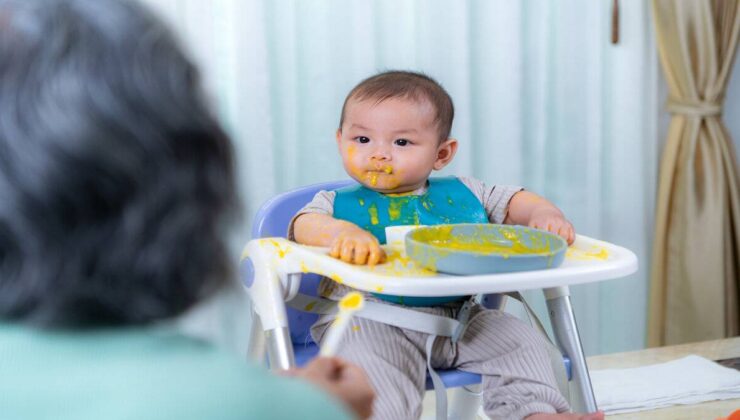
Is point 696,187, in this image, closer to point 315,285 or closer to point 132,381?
point 315,285

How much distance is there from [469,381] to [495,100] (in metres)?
1.05

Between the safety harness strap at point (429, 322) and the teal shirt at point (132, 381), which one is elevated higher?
the teal shirt at point (132, 381)

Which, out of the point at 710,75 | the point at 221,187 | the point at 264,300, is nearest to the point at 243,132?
the point at 264,300

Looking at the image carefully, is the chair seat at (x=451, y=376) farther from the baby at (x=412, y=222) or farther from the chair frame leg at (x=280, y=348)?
the chair frame leg at (x=280, y=348)

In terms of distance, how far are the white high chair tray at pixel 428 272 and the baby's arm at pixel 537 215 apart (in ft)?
0.18

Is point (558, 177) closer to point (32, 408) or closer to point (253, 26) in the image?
point (253, 26)

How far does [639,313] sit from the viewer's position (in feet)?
8.48

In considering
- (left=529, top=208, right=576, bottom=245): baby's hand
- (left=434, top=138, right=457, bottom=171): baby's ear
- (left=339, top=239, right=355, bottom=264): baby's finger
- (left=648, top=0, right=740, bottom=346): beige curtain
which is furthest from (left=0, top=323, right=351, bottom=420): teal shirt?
(left=648, top=0, right=740, bottom=346): beige curtain

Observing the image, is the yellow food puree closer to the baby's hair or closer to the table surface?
the baby's hair

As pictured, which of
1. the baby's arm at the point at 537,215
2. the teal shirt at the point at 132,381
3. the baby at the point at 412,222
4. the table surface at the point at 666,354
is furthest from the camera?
the table surface at the point at 666,354

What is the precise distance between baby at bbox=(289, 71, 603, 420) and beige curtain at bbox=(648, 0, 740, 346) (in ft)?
3.38

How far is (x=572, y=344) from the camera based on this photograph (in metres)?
1.45

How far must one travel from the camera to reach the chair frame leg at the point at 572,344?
1432 mm

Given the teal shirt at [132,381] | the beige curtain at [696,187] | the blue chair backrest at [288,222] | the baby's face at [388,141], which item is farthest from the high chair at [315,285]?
the beige curtain at [696,187]
